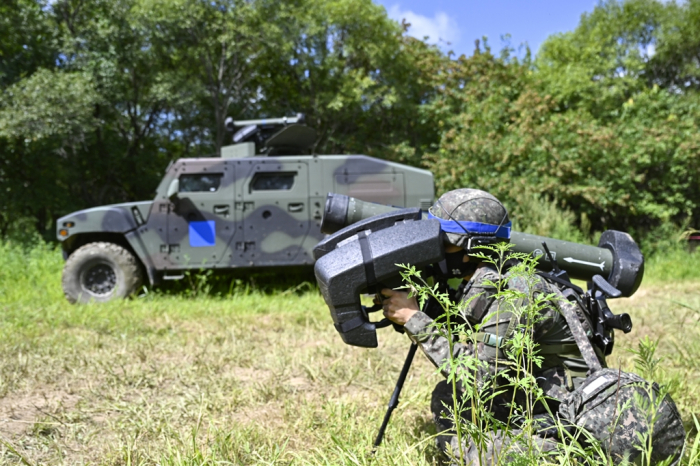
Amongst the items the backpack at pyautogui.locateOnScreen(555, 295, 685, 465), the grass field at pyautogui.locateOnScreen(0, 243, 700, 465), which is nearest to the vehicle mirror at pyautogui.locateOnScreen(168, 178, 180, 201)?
the grass field at pyautogui.locateOnScreen(0, 243, 700, 465)

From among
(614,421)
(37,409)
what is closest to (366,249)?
(614,421)

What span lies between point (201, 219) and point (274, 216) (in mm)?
794

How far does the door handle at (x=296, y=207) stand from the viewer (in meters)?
6.21

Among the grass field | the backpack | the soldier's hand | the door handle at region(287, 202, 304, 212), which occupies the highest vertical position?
the soldier's hand

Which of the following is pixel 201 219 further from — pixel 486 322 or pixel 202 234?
pixel 486 322

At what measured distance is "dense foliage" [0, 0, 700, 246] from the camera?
400 inches

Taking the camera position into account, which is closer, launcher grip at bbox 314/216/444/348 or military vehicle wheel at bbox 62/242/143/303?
launcher grip at bbox 314/216/444/348

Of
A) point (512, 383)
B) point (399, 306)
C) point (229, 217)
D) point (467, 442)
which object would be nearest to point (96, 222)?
point (229, 217)

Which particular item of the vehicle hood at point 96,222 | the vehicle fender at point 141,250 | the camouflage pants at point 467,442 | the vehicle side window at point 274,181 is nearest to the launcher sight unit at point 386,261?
the camouflage pants at point 467,442

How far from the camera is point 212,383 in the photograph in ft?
10.7

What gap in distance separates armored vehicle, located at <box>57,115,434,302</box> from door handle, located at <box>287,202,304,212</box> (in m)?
0.01

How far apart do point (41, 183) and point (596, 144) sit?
34.4 feet

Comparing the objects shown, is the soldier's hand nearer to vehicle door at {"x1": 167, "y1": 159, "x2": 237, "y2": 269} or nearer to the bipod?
the bipod

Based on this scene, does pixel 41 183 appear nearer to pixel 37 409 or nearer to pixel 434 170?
pixel 434 170
